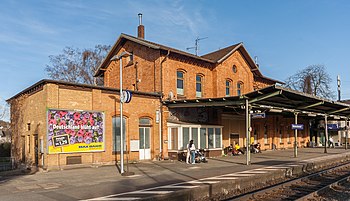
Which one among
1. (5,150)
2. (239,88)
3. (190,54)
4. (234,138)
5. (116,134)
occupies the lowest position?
(5,150)

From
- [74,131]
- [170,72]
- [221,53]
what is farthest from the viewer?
[221,53]

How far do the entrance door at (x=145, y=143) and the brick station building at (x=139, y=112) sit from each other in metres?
0.06

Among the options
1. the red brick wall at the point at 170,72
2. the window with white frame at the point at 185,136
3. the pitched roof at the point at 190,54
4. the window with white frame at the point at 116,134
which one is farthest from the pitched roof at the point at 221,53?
the window with white frame at the point at 116,134

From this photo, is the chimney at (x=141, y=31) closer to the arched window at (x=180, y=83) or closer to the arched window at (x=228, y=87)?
the arched window at (x=180, y=83)

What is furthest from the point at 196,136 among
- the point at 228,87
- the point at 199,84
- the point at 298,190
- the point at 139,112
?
the point at 298,190

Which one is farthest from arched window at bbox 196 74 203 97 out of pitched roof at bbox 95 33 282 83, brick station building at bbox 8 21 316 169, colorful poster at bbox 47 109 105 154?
colorful poster at bbox 47 109 105 154

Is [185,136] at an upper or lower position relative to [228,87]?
lower

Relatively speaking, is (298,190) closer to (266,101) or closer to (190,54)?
(266,101)

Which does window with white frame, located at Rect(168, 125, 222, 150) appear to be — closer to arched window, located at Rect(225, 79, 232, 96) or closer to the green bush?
arched window, located at Rect(225, 79, 232, 96)

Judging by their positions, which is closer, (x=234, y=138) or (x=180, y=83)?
(x=180, y=83)

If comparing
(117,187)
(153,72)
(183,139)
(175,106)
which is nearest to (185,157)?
(183,139)

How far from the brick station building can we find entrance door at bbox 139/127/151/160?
0.06 m

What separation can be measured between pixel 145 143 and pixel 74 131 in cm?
530

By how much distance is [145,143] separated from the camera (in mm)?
21328
